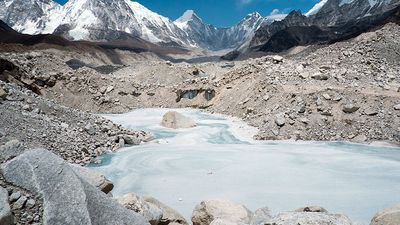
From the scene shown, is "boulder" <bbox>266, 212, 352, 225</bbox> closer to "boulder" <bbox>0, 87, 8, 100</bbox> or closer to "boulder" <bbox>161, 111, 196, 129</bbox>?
"boulder" <bbox>0, 87, 8, 100</bbox>

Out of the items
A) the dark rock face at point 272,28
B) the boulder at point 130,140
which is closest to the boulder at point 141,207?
the boulder at point 130,140

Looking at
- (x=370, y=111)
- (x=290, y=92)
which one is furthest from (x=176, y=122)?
(x=370, y=111)

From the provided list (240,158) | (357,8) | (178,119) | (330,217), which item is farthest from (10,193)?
(357,8)

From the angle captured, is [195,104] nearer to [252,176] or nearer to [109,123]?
[109,123]

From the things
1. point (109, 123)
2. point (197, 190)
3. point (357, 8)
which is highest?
point (357, 8)

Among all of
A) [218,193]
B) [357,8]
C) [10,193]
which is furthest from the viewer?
[357,8]

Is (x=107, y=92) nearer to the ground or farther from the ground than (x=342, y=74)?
nearer to the ground

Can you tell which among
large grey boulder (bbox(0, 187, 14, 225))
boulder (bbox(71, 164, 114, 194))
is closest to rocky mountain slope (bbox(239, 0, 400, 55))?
boulder (bbox(71, 164, 114, 194))
